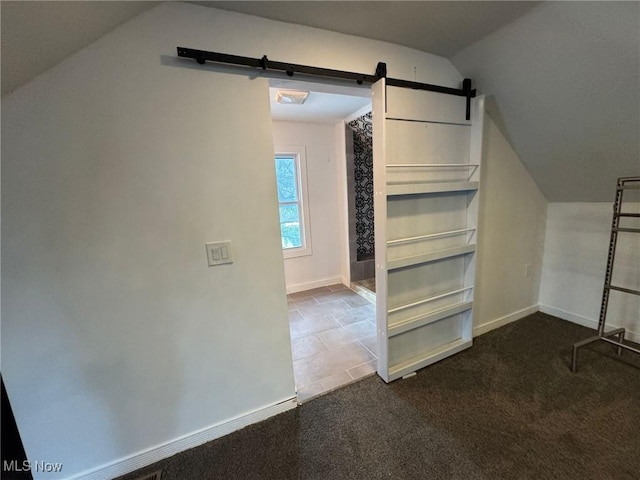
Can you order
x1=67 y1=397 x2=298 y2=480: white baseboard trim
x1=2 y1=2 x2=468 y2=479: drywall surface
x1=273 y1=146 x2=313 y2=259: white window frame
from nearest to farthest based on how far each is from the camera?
x1=2 y1=2 x2=468 y2=479: drywall surface
x1=67 y1=397 x2=298 y2=480: white baseboard trim
x1=273 y1=146 x2=313 y2=259: white window frame

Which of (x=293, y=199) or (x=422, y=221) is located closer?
(x=422, y=221)

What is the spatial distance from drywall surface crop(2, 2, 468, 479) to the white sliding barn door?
55cm

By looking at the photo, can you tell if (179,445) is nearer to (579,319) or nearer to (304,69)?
(304,69)

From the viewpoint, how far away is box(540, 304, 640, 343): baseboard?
7.32 ft

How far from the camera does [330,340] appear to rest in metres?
2.53

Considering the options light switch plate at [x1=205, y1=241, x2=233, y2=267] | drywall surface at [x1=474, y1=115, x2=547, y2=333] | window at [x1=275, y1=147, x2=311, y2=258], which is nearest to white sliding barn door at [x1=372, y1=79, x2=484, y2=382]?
drywall surface at [x1=474, y1=115, x2=547, y2=333]

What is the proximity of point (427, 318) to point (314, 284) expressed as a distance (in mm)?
2231

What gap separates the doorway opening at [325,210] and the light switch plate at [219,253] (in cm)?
153

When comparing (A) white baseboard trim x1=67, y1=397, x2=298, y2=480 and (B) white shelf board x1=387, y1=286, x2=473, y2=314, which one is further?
(B) white shelf board x1=387, y1=286, x2=473, y2=314

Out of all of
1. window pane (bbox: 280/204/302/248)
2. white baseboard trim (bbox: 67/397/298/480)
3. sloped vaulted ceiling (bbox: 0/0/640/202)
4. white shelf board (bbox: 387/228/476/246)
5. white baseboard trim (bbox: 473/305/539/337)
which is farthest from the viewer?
window pane (bbox: 280/204/302/248)

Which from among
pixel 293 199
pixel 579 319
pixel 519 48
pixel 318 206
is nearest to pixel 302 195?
pixel 293 199

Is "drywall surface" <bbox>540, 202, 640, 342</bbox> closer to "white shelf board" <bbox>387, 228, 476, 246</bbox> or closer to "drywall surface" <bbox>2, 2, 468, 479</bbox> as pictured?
"white shelf board" <bbox>387, 228, 476, 246</bbox>

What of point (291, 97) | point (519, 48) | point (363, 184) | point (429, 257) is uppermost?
point (291, 97)

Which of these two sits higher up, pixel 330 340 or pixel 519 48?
pixel 519 48
